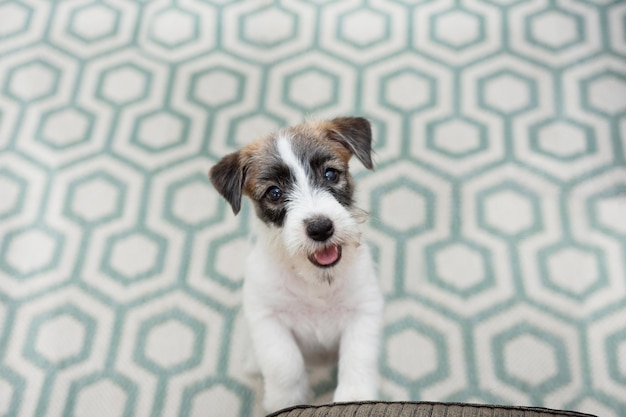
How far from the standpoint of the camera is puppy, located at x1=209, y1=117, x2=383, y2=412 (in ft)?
6.89

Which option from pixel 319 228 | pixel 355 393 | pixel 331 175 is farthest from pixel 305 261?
pixel 355 393

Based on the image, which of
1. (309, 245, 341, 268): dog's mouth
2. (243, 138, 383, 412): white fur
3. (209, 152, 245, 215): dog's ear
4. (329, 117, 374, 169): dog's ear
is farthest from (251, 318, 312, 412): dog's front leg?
(329, 117, 374, 169): dog's ear

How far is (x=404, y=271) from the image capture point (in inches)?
113

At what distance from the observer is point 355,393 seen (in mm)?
2271

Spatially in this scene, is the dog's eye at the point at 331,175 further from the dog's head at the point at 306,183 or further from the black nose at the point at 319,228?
the black nose at the point at 319,228

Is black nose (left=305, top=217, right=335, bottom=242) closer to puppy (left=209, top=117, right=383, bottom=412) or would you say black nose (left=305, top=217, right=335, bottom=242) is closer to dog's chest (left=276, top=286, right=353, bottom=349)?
puppy (left=209, top=117, right=383, bottom=412)

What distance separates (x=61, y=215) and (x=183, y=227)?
0.65 m

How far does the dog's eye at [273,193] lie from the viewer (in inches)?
85.4

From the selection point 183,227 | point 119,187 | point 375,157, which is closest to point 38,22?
point 119,187

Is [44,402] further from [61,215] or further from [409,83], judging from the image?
[409,83]

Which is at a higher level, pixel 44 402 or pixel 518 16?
pixel 518 16

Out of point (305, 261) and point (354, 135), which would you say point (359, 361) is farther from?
point (354, 135)

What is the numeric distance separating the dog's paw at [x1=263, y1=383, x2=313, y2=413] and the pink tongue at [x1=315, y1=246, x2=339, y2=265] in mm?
575

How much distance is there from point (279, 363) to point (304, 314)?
22 centimetres
